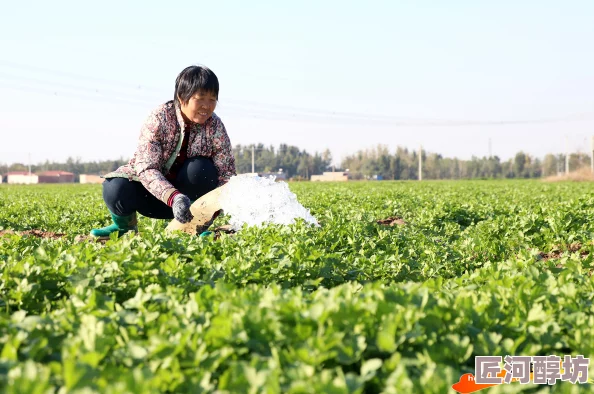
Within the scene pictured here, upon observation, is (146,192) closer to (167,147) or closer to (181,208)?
(167,147)

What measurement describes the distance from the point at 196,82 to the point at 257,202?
1194mm

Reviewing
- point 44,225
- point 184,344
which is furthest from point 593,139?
point 184,344

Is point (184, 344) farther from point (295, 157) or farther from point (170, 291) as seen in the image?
point (295, 157)

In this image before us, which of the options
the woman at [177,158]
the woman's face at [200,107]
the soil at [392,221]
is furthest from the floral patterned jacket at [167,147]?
the soil at [392,221]

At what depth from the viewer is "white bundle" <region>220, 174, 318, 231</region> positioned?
4.92 metres

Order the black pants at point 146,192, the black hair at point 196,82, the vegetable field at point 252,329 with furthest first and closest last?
1. the black pants at point 146,192
2. the black hair at point 196,82
3. the vegetable field at point 252,329

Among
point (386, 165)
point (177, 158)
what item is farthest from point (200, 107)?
point (386, 165)

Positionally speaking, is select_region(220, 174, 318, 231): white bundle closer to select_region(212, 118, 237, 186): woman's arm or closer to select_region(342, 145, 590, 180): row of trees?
select_region(212, 118, 237, 186): woman's arm

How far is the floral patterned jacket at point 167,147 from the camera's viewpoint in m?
4.86

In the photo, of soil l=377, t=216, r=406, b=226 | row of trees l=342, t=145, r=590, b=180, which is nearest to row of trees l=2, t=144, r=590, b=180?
row of trees l=342, t=145, r=590, b=180

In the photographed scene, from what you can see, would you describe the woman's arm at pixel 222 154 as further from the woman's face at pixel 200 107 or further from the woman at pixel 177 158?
the woman's face at pixel 200 107

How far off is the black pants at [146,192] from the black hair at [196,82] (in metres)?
0.70

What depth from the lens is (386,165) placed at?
119 meters

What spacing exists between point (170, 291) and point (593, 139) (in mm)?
72535
